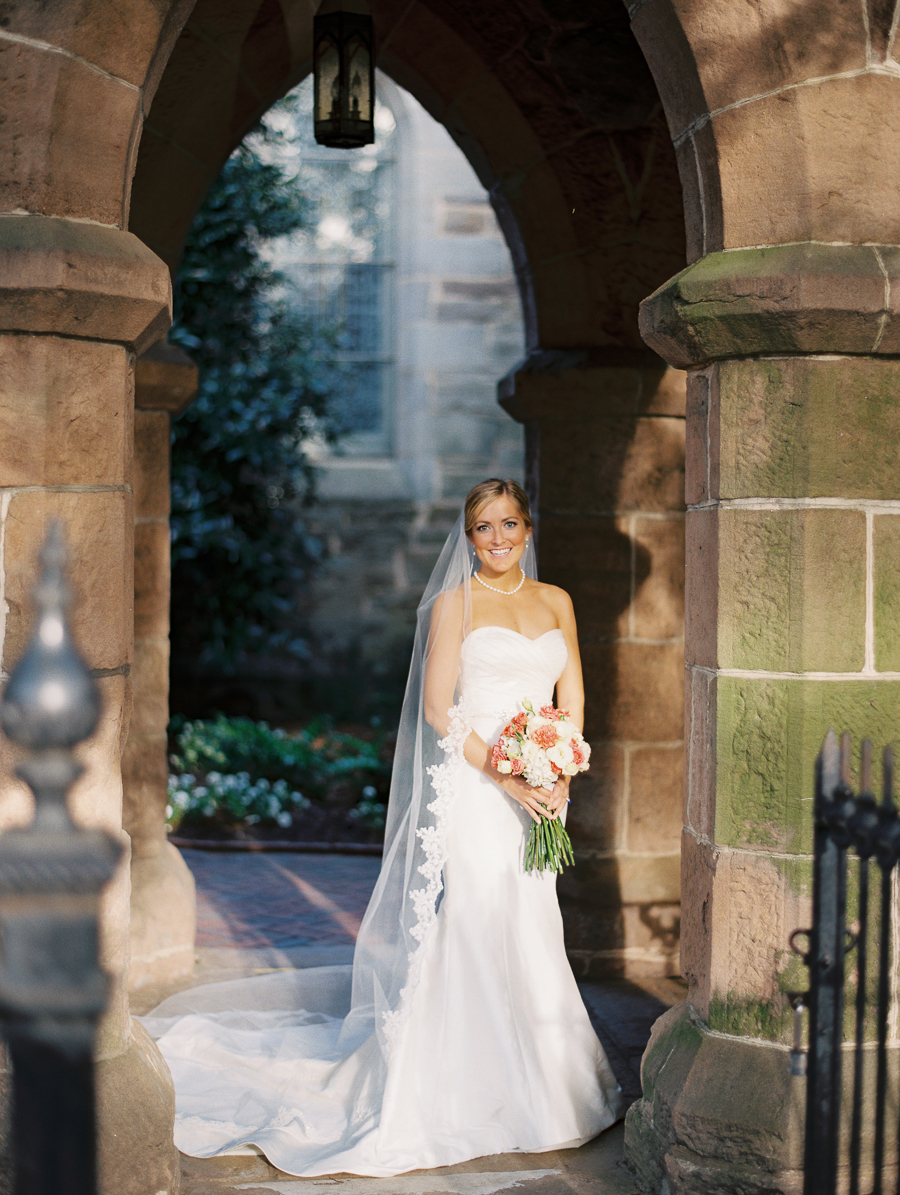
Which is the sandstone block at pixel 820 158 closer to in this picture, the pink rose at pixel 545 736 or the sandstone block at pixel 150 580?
the pink rose at pixel 545 736

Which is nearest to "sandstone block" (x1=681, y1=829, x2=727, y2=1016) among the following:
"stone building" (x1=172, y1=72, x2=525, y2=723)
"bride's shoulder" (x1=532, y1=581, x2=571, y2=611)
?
"bride's shoulder" (x1=532, y1=581, x2=571, y2=611)

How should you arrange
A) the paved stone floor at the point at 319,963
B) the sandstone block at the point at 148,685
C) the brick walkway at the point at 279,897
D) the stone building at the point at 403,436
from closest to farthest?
the paved stone floor at the point at 319,963
the sandstone block at the point at 148,685
the brick walkway at the point at 279,897
the stone building at the point at 403,436

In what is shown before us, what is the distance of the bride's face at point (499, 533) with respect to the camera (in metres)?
3.58

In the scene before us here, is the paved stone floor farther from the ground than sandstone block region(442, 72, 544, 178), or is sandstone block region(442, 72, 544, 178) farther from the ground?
sandstone block region(442, 72, 544, 178)

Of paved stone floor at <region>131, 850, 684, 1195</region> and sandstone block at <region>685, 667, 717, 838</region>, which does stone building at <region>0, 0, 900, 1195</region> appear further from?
paved stone floor at <region>131, 850, 684, 1195</region>

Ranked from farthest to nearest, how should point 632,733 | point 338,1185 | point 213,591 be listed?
1. point 213,591
2. point 632,733
3. point 338,1185

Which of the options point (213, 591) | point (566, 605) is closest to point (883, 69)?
point (566, 605)

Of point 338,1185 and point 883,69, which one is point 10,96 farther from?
point 338,1185

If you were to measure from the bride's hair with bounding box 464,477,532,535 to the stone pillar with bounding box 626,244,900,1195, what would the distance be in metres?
0.77

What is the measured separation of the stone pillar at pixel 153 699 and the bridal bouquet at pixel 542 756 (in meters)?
1.89

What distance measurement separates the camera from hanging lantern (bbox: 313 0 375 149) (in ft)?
13.4

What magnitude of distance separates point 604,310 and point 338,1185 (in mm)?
3495

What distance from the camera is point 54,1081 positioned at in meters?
2.62

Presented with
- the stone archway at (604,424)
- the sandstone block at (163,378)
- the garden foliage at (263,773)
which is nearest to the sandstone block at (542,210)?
the stone archway at (604,424)
